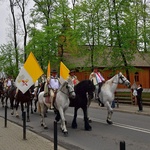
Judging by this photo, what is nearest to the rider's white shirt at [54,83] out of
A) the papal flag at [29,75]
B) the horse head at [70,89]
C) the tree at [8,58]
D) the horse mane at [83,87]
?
the horse mane at [83,87]

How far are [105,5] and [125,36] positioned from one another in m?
3.91

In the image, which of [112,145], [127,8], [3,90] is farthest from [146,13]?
[112,145]

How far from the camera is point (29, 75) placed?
11688 millimetres

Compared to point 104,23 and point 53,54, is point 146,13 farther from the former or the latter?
point 53,54

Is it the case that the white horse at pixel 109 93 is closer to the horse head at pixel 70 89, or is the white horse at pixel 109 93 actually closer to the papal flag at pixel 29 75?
the horse head at pixel 70 89

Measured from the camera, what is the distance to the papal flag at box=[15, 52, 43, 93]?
1167 cm

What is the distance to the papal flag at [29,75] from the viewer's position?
11.7 meters

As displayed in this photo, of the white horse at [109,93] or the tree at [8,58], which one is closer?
the white horse at [109,93]

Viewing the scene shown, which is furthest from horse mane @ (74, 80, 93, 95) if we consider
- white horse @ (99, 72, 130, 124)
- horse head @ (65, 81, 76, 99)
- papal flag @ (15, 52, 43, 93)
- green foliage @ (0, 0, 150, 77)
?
green foliage @ (0, 0, 150, 77)

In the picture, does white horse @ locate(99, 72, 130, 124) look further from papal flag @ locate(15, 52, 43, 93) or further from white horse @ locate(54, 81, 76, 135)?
papal flag @ locate(15, 52, 43, 93)

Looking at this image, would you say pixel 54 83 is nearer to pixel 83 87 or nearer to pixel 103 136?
pixel 83 87

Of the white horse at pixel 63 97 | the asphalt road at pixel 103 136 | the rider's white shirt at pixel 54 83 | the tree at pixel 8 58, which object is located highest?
the tree at pixel 8 58

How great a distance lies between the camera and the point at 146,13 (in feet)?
125

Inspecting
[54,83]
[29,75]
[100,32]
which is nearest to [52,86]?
[54,83]
